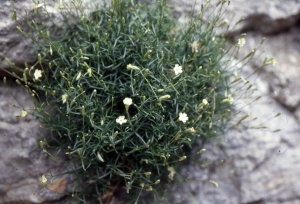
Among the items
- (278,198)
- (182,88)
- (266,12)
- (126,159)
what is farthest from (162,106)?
(266,12)

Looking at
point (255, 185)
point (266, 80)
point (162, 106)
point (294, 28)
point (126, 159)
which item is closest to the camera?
point (162, 106)

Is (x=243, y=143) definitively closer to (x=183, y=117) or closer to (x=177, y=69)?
(x=183, y=117)

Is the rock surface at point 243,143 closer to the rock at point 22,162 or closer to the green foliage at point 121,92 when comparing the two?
the rock at point 22,162

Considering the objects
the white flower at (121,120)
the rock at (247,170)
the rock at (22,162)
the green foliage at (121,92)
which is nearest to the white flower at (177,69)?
the green foliage at (121,92)

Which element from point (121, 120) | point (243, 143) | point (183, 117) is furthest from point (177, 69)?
point (243, 143)

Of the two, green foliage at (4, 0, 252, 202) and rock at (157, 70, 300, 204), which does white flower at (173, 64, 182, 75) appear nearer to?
green foliage at (4, 0, 252, 202)

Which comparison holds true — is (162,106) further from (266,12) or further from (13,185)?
(266,12)

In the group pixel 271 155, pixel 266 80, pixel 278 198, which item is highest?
pixel 266 80
